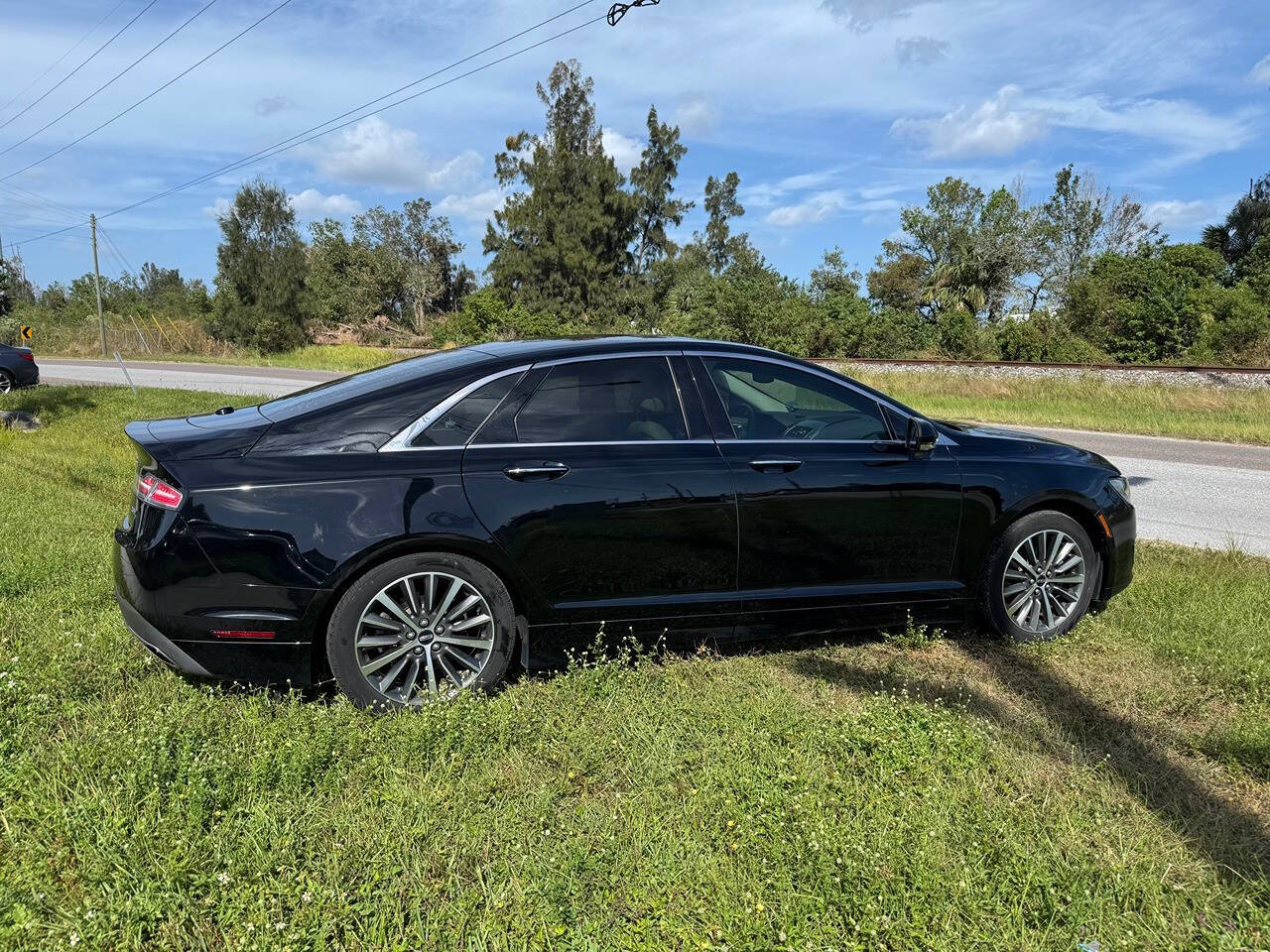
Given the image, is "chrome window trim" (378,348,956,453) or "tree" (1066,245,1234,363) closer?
"chrome window trim" (378,348,956,453)

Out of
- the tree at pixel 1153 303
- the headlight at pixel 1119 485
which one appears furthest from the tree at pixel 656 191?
the headlight at pixel 1119 485

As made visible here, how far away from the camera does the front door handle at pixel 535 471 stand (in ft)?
12.9

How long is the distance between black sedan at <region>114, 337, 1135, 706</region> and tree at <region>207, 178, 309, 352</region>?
46.6 m

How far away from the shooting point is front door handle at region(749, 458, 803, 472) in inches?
167

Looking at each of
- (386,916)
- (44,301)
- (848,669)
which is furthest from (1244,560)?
(44,301)

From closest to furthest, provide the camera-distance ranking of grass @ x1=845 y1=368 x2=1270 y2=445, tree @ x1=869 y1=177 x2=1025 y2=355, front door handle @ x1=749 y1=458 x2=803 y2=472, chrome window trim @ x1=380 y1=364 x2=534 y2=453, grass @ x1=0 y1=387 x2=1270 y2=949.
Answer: grass @ x1=0 y1=387 x2=1270 y2=949 < chrome window trim @ x1=380 y1=364 x2=534 y2=453 < front door handle @ x1=749 y1=458 x2=803 y2=472 < grass @ x1=845 y1=368 x2=1270 y2=445 < tree @ x1=869 y1=177 x2=1025 y2=355

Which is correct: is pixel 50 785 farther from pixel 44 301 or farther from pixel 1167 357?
pixel 44 301

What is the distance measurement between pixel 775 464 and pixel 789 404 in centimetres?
58

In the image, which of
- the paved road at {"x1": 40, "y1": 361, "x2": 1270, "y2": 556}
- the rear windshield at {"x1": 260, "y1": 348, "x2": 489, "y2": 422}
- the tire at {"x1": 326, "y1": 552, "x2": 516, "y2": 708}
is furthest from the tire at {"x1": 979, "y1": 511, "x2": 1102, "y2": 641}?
the paved road at {"x1": 40, "y1": 361, "x2": 1270, "y2": 556}

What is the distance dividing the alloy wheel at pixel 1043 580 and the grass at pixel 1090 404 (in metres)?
12.3

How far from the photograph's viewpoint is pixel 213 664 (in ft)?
12.0

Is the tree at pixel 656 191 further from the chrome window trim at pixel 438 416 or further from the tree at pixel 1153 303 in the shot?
the chrome window trim at pixel 438 416

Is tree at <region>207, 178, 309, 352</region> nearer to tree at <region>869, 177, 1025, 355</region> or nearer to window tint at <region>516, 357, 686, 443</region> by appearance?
tree at <region>869, 177, 1025, 355</region>

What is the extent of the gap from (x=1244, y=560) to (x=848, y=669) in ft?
12.9
